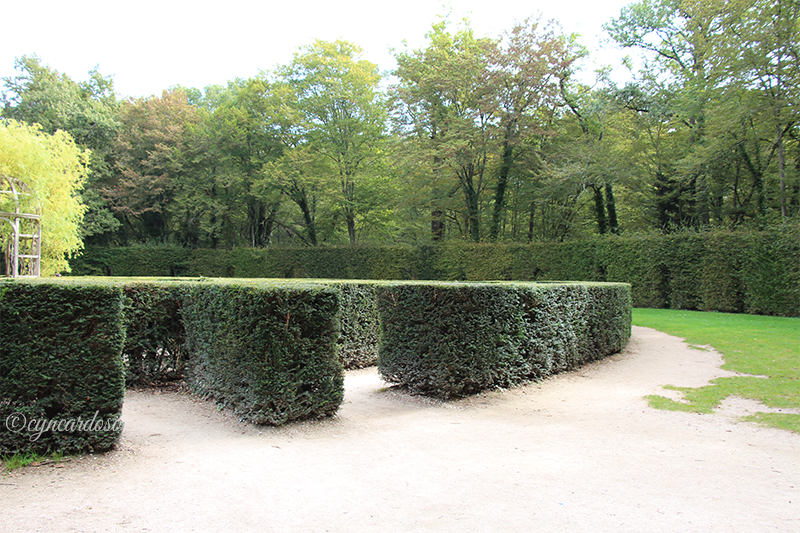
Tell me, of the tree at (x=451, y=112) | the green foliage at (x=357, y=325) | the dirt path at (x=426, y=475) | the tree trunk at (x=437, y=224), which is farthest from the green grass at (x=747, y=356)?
the tree trunk at (x=437, y=224)

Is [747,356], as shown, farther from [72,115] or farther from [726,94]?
[72,115]

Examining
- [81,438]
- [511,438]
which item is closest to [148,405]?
[81,438]

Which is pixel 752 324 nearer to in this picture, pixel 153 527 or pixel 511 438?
pixel 511 438

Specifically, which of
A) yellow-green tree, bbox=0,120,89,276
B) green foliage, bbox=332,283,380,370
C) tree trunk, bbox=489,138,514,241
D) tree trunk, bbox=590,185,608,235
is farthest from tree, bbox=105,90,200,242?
green foliage, bbox=332,283,380,370

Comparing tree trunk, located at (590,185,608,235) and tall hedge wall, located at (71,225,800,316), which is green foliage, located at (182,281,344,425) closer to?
tall hedge wall, located at (71,225,800,316)

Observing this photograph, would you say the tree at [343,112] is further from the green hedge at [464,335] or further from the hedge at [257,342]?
the green hedge at [464,335]

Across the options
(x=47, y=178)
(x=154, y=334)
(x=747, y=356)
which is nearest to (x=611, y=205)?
(x=747, y=356)

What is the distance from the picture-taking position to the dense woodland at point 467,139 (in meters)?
18.9

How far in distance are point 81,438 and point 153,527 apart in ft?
4.77

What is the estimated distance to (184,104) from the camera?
1340 inches

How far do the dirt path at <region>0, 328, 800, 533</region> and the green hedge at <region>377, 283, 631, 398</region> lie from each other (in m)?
0.48

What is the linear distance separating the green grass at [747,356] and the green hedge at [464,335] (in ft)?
5.84

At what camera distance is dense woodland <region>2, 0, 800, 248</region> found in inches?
745

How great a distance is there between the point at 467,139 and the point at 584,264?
8.01m
